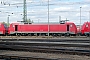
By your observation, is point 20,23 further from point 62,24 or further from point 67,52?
point 67,52

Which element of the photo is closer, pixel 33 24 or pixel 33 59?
pixel 33 59

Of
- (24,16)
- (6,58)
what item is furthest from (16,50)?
(24,16)

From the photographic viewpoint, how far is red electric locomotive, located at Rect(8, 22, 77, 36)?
134 ft

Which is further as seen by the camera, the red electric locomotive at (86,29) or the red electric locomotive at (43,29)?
the red electric locomotive at (43,29)

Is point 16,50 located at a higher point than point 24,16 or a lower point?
lower

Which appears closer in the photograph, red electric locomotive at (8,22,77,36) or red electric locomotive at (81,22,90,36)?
red electric locomotive at (81,22,90,36)

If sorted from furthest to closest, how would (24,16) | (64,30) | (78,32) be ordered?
(24,16)
(78,32)
(64,30)

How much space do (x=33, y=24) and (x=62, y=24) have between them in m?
5.95

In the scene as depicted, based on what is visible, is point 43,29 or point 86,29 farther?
point 43,29

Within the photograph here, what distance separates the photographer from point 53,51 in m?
15.4

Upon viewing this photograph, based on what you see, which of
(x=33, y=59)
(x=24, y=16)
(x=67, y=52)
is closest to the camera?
(x=33, y=59)

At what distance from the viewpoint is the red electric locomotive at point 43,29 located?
40719mm

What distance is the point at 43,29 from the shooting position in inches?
1646

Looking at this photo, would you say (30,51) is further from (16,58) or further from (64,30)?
(64,30)
